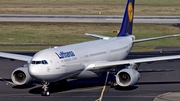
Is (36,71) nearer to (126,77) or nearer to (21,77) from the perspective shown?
(21,77)

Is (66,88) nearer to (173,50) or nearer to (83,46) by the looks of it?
(83,46)

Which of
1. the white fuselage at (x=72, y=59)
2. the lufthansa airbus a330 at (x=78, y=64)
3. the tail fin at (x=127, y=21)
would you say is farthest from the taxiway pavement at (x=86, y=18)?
the white fuselage at (x=72, y=59)

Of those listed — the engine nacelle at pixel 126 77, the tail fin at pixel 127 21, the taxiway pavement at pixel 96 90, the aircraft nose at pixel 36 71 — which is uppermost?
the tail fin at pixel 127 21

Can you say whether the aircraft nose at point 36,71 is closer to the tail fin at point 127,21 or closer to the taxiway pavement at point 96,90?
the taxiway pavement at point 96,90

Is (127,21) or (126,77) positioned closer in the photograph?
(126,77)

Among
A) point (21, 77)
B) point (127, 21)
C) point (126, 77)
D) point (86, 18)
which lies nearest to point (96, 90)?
point (126, 77)

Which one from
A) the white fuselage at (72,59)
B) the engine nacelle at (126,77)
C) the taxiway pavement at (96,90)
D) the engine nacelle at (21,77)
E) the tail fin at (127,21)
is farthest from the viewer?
the tail fin at (127,21)

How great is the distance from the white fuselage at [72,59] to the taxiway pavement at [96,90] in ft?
4.28

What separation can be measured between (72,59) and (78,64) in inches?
32.7

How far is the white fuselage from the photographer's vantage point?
119ft

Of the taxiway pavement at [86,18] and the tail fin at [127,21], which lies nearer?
the tail fin at [127,21]

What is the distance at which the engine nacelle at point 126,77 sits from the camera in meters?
38.9

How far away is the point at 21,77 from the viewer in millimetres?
39938

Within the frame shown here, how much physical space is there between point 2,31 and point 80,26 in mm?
11904
